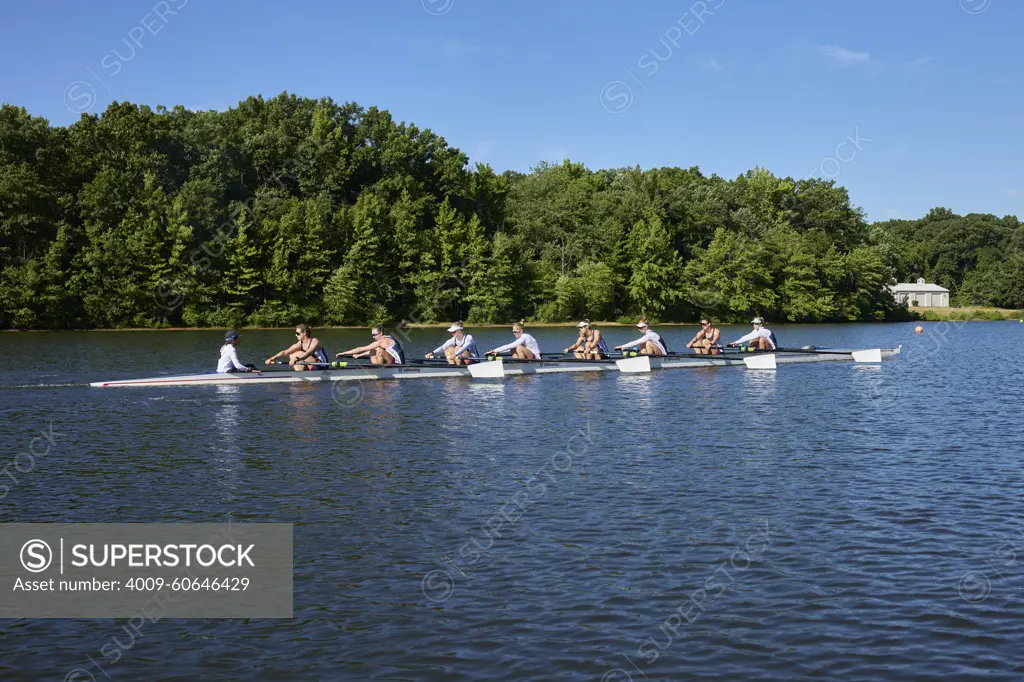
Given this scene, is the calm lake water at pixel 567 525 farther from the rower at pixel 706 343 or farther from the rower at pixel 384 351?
the rower at pixel 706 343

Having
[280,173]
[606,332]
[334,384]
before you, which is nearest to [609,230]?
[606,332]

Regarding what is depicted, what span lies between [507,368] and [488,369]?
1.32m

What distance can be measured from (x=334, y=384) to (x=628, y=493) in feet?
52.4

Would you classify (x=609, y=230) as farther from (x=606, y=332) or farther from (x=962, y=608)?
(x=962, y=608)

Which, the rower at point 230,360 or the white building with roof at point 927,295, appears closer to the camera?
the rower at point 230,360

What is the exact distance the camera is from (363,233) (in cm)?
7338

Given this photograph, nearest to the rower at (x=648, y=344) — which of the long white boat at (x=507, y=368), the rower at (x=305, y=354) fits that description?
the long white boat at (x=507, y=368)

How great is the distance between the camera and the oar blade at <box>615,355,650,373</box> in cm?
3111

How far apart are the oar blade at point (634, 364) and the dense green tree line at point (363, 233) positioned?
141 feet

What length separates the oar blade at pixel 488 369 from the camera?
29031mm

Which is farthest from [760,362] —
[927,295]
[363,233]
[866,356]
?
[927,295]

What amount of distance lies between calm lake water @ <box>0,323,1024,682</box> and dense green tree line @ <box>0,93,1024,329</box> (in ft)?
143

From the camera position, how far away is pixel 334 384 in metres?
27.9

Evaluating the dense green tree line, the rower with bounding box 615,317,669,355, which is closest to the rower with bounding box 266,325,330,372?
the rower with bounding box 615,317,669,355
